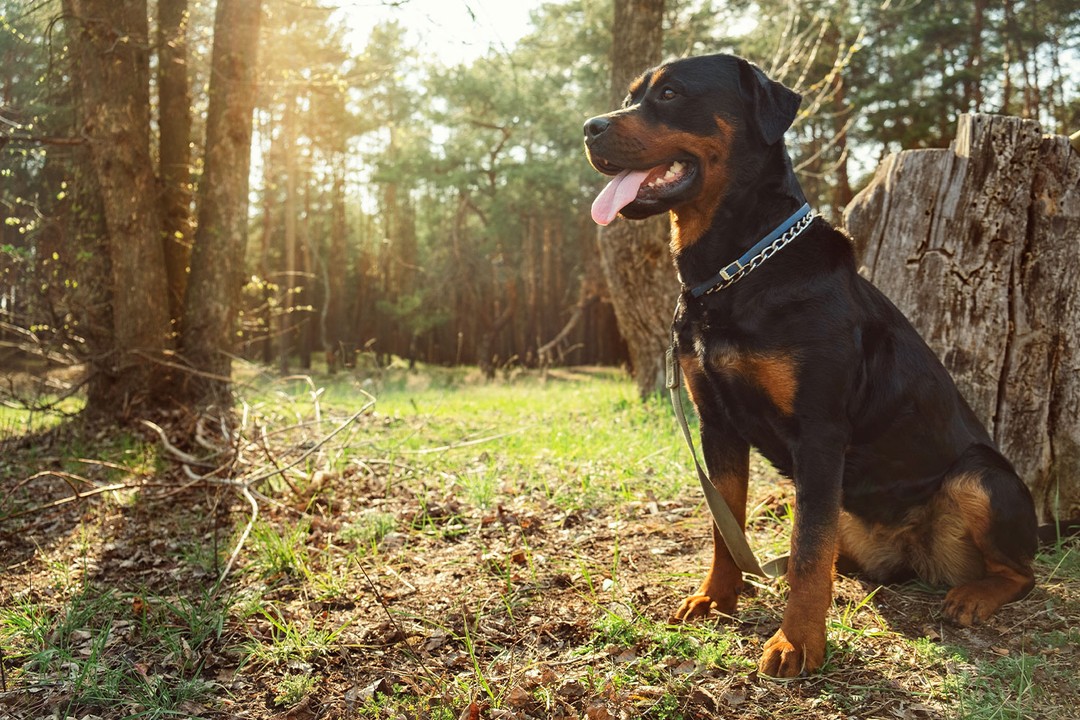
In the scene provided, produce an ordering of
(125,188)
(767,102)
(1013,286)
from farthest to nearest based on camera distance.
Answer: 1. (125,188)
2. (1013,286)
3. (767,102)

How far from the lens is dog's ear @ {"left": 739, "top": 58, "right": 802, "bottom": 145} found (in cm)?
285

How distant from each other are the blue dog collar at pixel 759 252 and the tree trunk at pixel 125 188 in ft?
17.4

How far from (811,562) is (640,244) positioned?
604 cm

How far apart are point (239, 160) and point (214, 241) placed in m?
0.82

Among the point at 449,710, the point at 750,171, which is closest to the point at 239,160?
the point at 750,171

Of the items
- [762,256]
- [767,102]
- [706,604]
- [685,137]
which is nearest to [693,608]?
[706,604]

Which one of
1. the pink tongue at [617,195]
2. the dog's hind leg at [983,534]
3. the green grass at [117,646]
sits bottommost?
the green grass at [117,646]

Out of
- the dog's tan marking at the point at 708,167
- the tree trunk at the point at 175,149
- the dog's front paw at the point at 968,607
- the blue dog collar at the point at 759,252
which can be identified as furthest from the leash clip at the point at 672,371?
the tree trunk at the point at 175,149

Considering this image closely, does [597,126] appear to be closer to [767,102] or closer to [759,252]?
[767,102]

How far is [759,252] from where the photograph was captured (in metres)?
2.77

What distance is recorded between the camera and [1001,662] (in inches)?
99.8

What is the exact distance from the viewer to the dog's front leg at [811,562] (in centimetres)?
249

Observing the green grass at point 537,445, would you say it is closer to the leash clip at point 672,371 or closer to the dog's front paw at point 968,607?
the leash clip at point 672,371

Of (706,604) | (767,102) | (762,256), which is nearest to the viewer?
(762,256)
